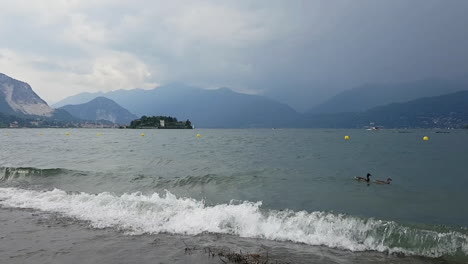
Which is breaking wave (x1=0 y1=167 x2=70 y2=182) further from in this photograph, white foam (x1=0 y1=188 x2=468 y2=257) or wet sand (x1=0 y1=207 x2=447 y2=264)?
wet sand (x1=0 y1=207 x2=447 y2=264)

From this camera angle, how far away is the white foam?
11.1 metres

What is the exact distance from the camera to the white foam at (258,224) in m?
11.1

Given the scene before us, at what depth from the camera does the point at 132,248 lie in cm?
999

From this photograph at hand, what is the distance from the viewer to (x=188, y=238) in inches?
443

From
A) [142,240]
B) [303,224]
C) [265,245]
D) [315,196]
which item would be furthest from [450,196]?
[142,240]

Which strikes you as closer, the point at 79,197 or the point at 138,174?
the point at 79,197

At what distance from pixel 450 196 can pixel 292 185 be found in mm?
9510

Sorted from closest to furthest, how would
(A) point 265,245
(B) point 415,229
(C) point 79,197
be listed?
(A) point 265,245 → (B) point 415,229 → (C) point 79,197

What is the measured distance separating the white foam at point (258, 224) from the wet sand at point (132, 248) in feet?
2.50

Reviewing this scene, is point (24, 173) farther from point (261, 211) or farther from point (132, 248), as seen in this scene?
point (261, 211)

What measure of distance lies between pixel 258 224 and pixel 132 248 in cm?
505

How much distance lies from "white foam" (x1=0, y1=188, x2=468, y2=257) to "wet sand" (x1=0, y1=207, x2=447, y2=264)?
0.76 meters

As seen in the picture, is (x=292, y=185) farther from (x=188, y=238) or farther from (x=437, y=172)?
(x=437, y=172)

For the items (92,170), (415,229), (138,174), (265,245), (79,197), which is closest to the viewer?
(265,245)
